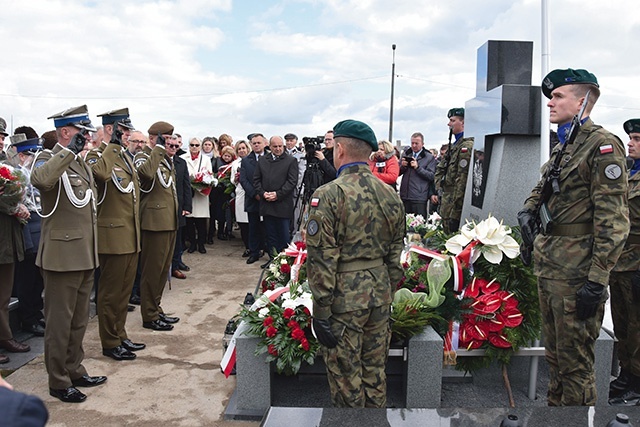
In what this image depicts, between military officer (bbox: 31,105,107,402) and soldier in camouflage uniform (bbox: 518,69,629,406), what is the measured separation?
3.05m

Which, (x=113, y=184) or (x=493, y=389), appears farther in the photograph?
(x=113, y=184)

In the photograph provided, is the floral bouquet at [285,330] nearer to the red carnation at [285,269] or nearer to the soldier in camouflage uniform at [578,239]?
the red carnation at [285,269]

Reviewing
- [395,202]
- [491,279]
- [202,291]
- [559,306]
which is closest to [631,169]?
[491,279]

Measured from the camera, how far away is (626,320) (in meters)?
4.13

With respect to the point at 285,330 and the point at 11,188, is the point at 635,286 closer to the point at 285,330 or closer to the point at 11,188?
the point at 285,330

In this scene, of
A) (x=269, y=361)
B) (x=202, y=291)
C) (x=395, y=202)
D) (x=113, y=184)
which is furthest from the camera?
(x=202, y=291)

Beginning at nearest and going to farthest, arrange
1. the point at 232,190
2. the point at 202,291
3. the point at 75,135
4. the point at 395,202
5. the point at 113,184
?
the point at 395,202
the point at 75,135
the point at 113,184
the point at 202,291
the point at 232,190

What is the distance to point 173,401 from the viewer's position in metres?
3.96

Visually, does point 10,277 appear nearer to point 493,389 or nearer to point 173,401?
point 173,401

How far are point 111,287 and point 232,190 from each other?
16.4 ft

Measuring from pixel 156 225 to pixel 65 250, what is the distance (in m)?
1.55

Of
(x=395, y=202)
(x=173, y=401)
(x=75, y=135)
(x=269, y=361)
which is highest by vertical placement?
(x=75, y=135)

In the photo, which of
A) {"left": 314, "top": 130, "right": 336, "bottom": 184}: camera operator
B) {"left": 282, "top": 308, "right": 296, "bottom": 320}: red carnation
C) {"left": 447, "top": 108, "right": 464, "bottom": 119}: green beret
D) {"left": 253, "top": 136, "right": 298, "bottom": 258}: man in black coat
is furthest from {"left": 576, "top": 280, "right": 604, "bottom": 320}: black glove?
{"left": 253, "top": 136, "right": 298, "bottom": 258}: man in black coat

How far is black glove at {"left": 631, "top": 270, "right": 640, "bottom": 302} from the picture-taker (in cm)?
388
